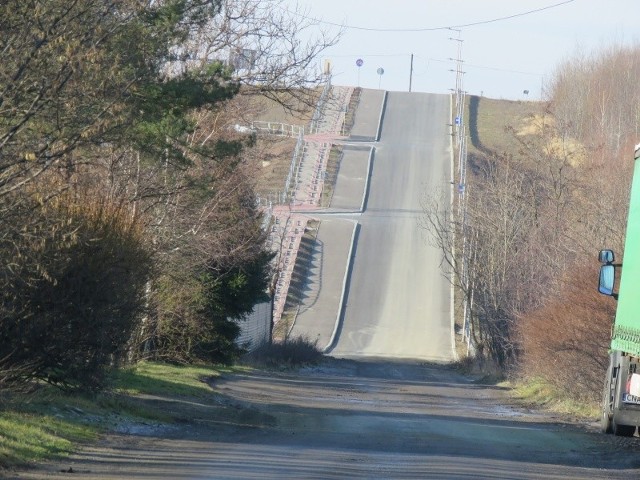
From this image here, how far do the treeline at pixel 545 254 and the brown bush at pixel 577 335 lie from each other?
0.08 ft

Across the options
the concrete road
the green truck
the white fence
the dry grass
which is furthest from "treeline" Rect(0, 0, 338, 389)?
the dry grass

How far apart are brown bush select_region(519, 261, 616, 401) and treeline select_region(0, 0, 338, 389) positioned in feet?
23.5

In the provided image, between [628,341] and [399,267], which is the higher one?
[399,267]

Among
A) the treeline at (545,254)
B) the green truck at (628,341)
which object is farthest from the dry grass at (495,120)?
the green truck at (628,341)

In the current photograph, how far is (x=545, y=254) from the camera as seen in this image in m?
39.3

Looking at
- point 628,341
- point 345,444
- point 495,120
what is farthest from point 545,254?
point 495,120

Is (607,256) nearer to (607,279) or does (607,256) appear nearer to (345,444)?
(607,279)

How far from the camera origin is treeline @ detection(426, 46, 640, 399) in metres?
23.4

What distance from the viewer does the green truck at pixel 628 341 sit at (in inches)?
480

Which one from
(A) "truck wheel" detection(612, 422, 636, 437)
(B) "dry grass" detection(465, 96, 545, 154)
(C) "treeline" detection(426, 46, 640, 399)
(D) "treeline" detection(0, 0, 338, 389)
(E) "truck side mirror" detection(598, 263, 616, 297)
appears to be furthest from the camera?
(B) "dry grass" detection(465, 96, 545, 154)

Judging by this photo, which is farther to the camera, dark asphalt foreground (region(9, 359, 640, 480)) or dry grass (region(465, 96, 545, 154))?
dry grass (region(465, 96, 545, 154))

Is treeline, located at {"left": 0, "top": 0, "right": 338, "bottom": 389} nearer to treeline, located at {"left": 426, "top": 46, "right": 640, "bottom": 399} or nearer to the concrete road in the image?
treeline, located at {"left": 426, "top": 46, "right": 640, "bottom": 399}

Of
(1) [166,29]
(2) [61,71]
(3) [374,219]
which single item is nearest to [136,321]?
(1) [166,29]

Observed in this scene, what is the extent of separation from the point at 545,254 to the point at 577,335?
649 inches
